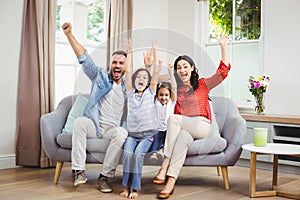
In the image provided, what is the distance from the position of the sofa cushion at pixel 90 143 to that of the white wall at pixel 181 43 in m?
0.89

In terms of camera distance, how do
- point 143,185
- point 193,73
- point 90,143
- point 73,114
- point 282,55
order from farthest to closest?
point 282,55
point 73,114
point 143,185
point 90,143
point 193,73

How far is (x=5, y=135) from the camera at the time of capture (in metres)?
3.86

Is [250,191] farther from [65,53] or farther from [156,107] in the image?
[65,53]

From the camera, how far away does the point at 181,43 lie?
2756mm

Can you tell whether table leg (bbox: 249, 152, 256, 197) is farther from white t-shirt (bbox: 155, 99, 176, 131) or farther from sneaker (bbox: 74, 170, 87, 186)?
sneaker (bbox: 74, 170, 87, 186)

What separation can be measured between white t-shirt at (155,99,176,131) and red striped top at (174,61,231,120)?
4cm

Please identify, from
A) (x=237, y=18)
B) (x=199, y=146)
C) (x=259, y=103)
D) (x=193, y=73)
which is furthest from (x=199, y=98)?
(x=237, y=18)

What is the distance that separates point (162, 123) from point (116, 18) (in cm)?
225

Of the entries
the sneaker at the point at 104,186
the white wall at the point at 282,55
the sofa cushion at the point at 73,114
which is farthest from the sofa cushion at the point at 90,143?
the white wall at the point at 282,55

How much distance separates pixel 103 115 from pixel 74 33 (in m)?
1.86

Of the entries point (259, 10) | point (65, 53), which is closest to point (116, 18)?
point (65, 53)

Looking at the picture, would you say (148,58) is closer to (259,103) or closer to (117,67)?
(117,67)

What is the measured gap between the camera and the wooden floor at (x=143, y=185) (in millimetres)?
2900

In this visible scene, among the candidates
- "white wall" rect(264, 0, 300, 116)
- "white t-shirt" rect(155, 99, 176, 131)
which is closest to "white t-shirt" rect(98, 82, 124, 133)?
"white t-shirt" rect(155, 99, 176, 131)
